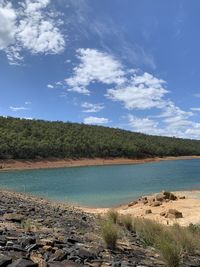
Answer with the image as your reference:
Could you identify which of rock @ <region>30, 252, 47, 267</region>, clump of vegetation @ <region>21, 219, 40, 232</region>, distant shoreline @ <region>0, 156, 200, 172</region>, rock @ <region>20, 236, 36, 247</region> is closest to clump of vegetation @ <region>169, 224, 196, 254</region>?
clump of vegetation @ <region>21, 219, 40, 232</region>

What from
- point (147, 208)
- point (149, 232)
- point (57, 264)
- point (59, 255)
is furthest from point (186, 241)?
point (147, 208)

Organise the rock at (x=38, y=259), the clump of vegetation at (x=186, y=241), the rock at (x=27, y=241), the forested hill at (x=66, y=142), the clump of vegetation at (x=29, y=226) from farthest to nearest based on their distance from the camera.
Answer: the forested hill at (x=66, y=142), the clump of vegetation at (x=186, y=241), the clump of vegetation at (x=29, y=226), the rock at (x=27, y=241), the rock at (x=38, y=259)

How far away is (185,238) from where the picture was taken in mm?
11297

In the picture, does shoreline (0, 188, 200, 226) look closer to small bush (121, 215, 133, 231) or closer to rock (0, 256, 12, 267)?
small bush (121, 215, 133, 231)

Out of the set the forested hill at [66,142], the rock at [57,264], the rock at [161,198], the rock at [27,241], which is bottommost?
the rock at [161,198]

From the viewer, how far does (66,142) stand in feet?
312

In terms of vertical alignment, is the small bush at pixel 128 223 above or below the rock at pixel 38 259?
below

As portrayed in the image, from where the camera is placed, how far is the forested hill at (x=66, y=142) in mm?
84438

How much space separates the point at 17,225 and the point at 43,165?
6969 cm

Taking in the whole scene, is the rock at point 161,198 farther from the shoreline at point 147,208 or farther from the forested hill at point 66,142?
the forested hill at point 66,142

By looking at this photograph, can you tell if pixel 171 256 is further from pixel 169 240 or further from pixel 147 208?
pixel 147 208

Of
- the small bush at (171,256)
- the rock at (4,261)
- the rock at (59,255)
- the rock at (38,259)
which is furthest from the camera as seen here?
the small bush at (171,256)

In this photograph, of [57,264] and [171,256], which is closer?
[57,264]

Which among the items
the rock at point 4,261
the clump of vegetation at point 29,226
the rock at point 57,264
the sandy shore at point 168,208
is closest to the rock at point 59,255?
the rock at point 57,264
